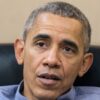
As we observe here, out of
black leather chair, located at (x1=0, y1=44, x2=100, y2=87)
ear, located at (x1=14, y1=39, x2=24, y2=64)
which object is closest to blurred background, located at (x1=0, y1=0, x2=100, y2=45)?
black leather chair, located at (x1=0, y1=44, x2=100, y2=87)

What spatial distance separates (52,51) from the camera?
117cm

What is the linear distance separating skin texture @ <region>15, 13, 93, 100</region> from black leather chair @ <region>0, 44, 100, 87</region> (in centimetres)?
15

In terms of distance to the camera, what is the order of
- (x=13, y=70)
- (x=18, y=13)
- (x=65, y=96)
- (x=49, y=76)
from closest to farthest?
(x=49, y=76) < (x=65, y=96) < (x=13, y=70) < (x=18, y=13)

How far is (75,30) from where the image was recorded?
1.23 metres

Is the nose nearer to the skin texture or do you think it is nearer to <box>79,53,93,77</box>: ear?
the skin texture

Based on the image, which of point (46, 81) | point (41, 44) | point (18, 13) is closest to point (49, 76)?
point (46, 81)

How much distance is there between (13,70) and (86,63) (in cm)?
36

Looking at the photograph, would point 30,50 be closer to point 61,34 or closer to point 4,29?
point 61,34

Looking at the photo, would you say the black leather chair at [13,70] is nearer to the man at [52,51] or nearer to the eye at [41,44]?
the man at [52,51]

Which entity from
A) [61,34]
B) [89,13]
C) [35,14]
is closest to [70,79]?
[61,34]

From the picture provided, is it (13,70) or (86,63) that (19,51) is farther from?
(86,63)

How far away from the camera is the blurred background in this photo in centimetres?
157

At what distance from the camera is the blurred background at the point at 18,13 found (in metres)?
1.57

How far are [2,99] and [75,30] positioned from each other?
1.53 feet
